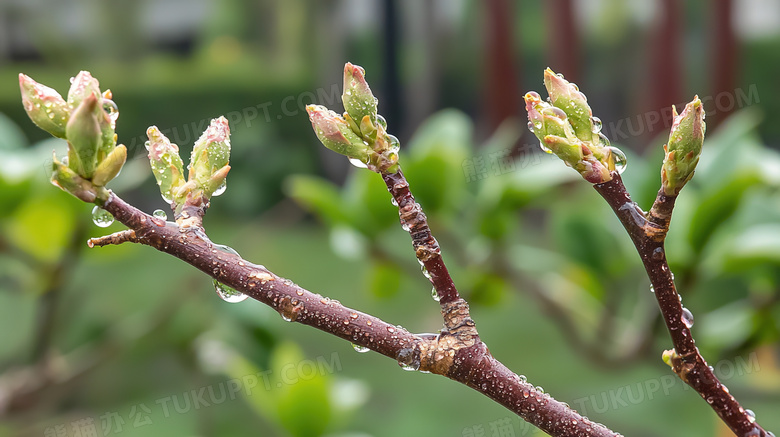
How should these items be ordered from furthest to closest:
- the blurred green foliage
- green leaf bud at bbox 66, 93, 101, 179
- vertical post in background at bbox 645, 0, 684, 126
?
vertical post in background at bbox 645, 0, 684, 126, the blurred green foliage, green leaf bud at bbox 66, 93, 101, 179

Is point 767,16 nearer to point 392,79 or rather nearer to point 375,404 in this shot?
point 392,79

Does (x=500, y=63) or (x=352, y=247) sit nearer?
(x=352, y=247)

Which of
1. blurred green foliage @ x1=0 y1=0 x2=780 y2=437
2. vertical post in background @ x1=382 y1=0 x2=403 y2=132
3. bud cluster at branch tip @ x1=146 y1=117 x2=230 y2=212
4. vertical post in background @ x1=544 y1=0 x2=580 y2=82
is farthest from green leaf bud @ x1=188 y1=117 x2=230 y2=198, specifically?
vertical post in background @ x1=382 y1=0 x2=403 y2=132

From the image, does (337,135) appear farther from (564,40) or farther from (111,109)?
(564,40)

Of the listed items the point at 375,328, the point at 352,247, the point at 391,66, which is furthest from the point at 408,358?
the point at 391,66

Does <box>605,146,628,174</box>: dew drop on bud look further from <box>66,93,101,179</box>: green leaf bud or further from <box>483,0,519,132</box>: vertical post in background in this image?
<box>483,0,519,132</box>: vertical post in background

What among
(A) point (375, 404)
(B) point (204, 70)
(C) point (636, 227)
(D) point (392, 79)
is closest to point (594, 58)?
(D) point (392, 79)

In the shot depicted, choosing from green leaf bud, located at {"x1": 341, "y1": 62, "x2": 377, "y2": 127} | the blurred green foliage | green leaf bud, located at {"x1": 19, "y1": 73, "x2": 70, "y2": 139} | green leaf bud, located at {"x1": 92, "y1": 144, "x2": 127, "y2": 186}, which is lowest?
green leaf bud, located at {"x1": 92, "y1": 144, "x2": 127, "y2": 186}

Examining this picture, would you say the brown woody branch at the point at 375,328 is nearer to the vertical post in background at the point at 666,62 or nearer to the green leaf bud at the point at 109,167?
the green leaf bud at the point at 109,167
